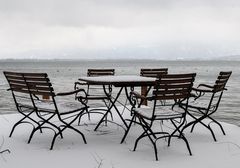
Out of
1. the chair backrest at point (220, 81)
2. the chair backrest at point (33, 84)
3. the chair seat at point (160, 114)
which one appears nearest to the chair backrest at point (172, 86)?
the chair seat at point (160, 114)

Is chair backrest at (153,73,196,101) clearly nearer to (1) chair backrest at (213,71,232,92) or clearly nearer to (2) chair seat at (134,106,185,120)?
(2) chair seat at (134,106,185,120)

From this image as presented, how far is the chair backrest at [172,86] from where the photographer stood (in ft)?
13.2

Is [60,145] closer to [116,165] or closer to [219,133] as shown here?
[116,165]

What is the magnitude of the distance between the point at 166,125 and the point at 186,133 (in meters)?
0.59

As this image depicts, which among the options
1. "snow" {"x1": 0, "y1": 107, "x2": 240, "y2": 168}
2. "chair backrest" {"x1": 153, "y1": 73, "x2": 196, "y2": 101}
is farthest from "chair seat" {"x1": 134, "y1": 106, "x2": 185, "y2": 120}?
"snow" {"x1": 0, "y1": 107, "x2": 240, "y2": 168}

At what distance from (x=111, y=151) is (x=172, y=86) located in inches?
40.7

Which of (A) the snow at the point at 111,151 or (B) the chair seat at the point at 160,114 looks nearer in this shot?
(A) the snow at the point at 111,151

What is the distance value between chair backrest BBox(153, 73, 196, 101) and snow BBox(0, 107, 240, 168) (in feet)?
2.20

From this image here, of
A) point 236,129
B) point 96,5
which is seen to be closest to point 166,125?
point 236,129

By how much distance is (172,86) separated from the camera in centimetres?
411

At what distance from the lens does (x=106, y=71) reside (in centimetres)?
711

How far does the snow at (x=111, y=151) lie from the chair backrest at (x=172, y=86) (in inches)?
26.4

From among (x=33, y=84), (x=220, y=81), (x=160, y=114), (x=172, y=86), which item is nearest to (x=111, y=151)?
(x=160, y=114)

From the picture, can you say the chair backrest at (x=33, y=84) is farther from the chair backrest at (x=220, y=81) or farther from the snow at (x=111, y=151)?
the chair backrest at (x=220, y=81)
